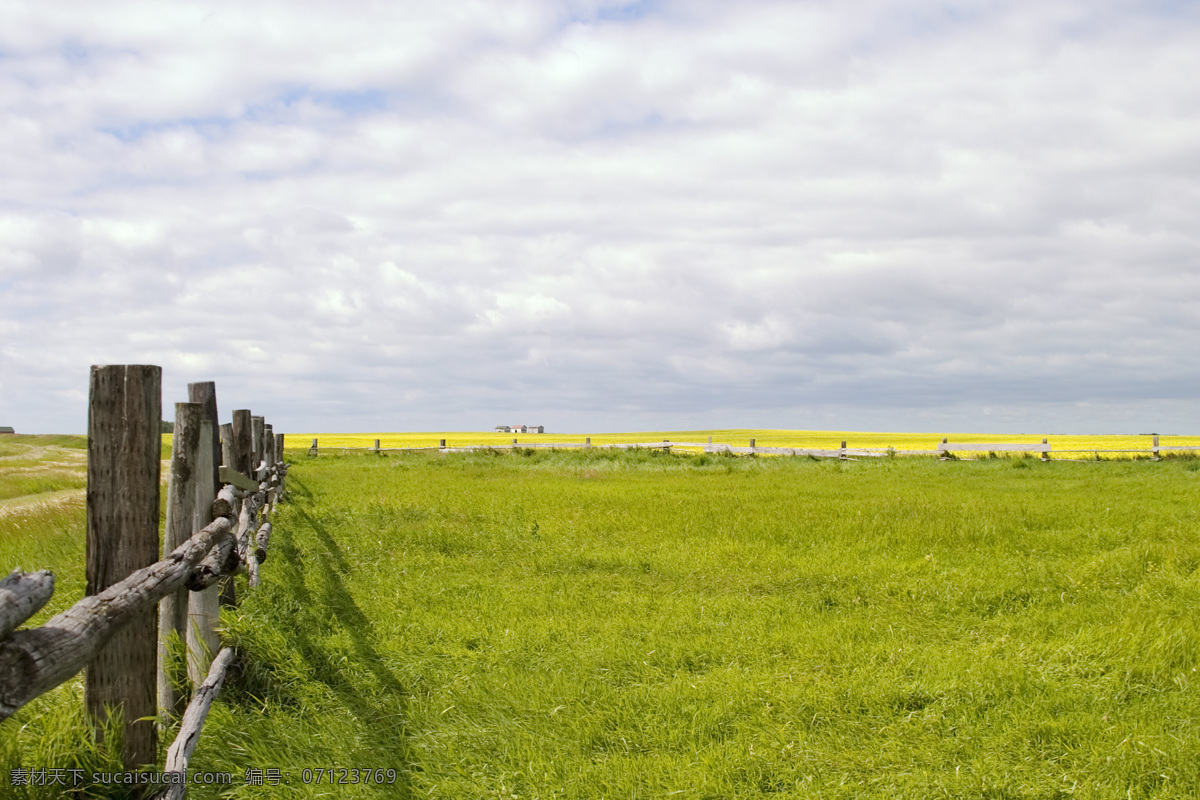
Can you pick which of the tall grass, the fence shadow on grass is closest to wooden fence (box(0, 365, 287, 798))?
the tall grass

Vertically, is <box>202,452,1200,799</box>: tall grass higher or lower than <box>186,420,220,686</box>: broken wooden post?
lower

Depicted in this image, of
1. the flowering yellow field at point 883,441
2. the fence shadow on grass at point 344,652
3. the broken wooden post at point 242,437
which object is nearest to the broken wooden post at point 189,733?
the fence shadow on grass at point 344,652

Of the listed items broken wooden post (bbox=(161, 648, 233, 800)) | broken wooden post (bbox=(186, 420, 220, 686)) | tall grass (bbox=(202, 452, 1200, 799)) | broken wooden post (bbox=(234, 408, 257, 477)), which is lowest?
tall grass (bbox=(202, 452, 1200, 799))

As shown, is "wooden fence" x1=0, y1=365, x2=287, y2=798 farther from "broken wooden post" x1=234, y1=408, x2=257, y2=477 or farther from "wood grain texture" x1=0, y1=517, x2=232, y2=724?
"broken wooden post" x1=234, y1=408, x2=257, y2=477

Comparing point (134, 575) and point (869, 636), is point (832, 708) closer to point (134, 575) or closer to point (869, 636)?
point (869, 636)

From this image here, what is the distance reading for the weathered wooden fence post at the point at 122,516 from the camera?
4.09 metres

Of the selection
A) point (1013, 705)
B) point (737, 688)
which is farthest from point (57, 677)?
point (1013, 705)

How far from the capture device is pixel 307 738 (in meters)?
4.91

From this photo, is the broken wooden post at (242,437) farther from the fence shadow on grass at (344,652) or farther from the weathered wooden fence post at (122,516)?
the weathered wooden fence post at (122,516)

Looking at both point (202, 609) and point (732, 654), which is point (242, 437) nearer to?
point (202, 609)

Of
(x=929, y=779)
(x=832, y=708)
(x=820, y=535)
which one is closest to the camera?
(x=929, y=779)

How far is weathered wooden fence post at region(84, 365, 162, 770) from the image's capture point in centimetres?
409

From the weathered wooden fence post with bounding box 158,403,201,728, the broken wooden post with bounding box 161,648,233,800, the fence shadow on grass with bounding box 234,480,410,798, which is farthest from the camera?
the weathered wooden fence post with bounding box 158,403,201,728

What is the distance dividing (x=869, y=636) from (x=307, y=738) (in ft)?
16.4
